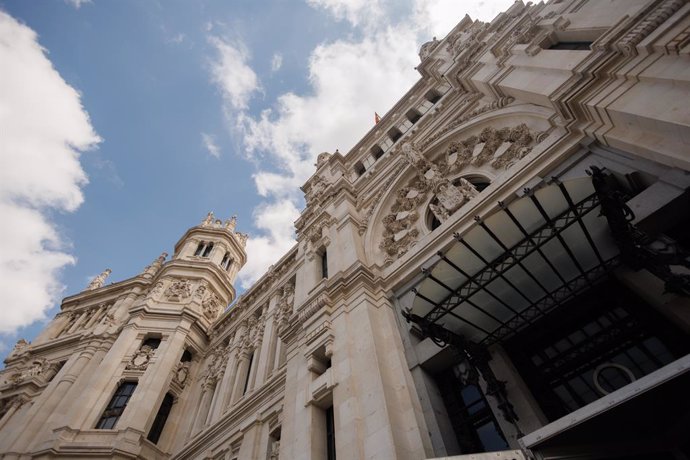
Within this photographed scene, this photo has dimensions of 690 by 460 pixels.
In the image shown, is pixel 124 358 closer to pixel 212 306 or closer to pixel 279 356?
pixel 212 306

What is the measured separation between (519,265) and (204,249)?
27323mm

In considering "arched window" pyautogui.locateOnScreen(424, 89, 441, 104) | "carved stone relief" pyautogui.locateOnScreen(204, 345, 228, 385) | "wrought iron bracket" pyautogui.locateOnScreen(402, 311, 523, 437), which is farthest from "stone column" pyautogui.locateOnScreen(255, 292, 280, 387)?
"arched window" pyautogui.locateOnScreen(424, 89, 441, 104)

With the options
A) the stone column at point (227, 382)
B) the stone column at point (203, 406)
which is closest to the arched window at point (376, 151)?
the stone column at point (227, 382)

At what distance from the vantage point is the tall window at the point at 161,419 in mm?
18594

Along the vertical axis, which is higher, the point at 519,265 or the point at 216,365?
the point at 216,365

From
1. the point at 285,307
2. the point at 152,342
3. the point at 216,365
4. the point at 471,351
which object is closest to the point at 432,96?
the point at 285,307

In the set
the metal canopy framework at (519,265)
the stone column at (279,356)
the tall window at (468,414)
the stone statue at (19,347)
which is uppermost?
the stone statue at (19,347)

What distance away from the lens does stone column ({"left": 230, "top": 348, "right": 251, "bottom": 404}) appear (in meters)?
17.6

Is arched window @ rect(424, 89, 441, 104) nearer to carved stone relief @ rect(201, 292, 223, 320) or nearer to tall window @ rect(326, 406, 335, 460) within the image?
tall window @ rect(326, 406, 335, 460)

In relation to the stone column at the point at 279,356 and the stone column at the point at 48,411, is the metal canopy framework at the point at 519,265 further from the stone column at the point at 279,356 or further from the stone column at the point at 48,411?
the stone column at the point at 48,411

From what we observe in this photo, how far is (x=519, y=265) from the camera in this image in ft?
24.7

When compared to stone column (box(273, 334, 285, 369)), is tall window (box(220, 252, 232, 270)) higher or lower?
higher

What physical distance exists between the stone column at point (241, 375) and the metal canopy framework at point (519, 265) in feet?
40.4

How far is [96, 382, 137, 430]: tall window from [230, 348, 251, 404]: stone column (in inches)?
223
